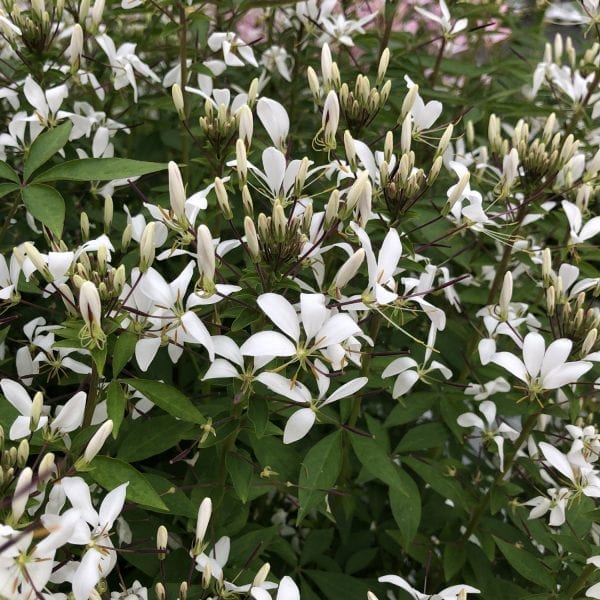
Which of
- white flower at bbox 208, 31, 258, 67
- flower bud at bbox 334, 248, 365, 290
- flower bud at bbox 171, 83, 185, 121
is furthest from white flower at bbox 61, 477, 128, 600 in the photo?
white flower at bbox 208, 31, 258, 67

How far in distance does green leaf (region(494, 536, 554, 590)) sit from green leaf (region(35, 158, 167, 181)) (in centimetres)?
89

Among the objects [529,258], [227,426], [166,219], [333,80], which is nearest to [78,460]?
[227,426]

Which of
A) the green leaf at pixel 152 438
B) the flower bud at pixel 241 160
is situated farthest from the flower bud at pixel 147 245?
the green leaf at pixel 152 438

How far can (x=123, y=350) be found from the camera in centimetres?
101

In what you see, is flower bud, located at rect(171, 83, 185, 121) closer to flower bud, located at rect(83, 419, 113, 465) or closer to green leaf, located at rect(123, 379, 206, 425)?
green leaf, located at rect(123, 379, 206, 425)

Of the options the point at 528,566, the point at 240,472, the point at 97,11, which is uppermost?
the point at 97,11

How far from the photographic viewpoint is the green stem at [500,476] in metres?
1.29

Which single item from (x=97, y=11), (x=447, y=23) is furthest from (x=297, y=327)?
(x=447, y=23)

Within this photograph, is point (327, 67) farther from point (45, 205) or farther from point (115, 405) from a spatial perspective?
point (115, 405)

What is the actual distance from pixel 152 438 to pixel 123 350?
181 mm

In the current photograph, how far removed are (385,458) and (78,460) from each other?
50 cm

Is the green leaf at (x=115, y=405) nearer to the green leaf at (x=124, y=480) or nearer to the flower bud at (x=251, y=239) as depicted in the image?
the green leaf at (x=124, y=480)

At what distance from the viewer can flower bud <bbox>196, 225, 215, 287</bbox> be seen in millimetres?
958

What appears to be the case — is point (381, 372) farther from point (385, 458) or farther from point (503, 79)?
point (503, 79)
